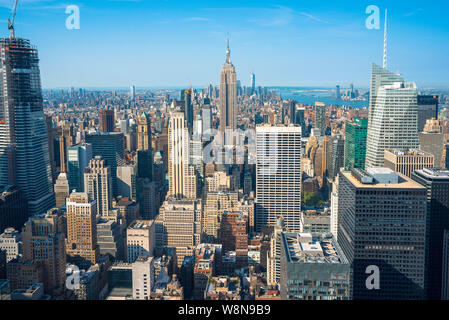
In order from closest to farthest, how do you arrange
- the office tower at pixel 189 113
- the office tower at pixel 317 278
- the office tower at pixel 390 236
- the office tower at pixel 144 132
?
the office tower at pixel 317 278 → the office tower at pixel 390 236 → the office tower at pixel 189 113 → the office tower at pixel 144 132

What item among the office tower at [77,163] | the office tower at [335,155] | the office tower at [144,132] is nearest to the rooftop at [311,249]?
the office tower at [77,163]

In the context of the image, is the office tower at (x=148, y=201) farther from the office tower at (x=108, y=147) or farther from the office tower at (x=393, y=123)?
the office tower at (x=393, y=123)

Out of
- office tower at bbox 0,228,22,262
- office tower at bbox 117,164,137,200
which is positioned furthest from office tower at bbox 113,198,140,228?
office tower at bbox 0,228,22,262

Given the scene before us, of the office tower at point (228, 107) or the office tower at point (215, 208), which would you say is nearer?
the office tower at point (215, 208)

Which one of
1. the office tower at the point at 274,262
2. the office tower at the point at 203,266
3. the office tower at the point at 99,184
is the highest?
the office tower at the point at 99,184

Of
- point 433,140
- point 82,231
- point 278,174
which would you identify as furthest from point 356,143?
point 82,231

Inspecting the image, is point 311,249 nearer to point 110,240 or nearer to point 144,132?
point 110,240
